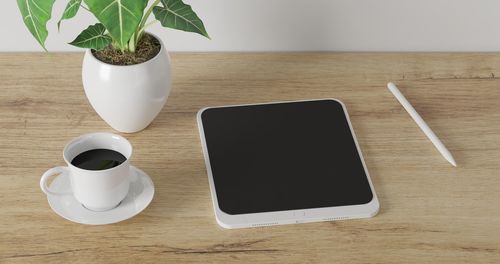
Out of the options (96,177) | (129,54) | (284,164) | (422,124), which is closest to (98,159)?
(96,177)

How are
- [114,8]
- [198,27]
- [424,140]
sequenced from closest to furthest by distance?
[114,8] < [198,27] < [424,140]

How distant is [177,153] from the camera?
1221 millimetres

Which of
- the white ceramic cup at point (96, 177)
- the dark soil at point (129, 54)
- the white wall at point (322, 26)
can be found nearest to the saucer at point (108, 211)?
the white ceramic cup at point (96, 177)

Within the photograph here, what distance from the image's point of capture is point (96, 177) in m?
1.05

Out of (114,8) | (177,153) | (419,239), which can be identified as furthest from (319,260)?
(114,8)

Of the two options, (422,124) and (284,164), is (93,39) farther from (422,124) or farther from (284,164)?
(422,124)

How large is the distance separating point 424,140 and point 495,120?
A: 145mm

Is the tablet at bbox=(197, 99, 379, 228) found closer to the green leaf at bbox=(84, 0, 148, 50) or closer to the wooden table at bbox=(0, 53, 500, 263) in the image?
the wooden table at bbox=(0, 53, 500, 263)

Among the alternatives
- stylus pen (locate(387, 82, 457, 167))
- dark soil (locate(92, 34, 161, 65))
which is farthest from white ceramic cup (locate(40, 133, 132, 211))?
stylus pen (locate(387, 82, 457, 167))

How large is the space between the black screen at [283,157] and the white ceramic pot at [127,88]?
110mm

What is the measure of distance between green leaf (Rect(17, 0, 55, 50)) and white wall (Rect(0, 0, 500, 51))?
0.32 metres

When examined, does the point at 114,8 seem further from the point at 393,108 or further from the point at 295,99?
the point at 393,108

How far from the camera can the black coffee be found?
1086 millimetres

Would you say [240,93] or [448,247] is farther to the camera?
[240,93]
